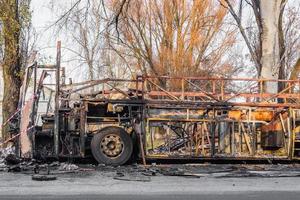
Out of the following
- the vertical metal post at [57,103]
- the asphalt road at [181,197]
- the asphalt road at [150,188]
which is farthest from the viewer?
the vertical metal post at [57,103]

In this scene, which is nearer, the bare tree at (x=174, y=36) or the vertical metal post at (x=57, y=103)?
the vertical metal post at (x=57, y=103)

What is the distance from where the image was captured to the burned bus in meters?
14.3

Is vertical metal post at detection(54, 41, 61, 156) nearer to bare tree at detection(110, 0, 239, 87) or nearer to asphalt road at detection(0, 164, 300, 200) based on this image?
asphalt road at detection(0, 164, 300, 200)

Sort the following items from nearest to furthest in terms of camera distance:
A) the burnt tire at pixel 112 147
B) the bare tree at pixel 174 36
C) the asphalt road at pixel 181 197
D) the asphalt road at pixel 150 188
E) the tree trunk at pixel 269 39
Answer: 1. the asphalt road at pixel 181 197
2. the asphalt road at pixel 150 188
3. the burnt tire at pixel 112 147
4. the tree trunk at pixel 269 39
5. the bare tree at pixel 174 36

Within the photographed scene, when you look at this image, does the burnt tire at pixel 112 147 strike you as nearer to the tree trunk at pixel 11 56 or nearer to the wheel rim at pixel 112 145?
the wheel rim at pixel 112 145

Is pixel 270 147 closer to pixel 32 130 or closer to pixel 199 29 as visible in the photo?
pixel 32 130

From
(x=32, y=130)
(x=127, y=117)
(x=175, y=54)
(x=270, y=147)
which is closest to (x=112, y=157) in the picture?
(x=127, y=117)

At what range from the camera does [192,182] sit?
11.2 meters

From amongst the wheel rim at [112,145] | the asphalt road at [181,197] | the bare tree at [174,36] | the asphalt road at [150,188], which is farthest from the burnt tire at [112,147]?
the bare tree at [174,36]

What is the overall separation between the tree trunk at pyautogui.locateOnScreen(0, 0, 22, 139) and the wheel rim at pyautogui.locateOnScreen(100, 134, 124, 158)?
10.3 meters

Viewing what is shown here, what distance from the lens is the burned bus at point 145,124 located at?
1434cm

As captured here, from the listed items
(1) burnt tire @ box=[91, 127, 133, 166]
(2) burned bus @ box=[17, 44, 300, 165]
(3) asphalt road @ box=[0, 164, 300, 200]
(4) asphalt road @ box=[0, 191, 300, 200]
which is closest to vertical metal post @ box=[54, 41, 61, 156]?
(2) burned bus @ box=[17, 44, 300, 165]

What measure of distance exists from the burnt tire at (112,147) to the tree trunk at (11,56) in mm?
10255

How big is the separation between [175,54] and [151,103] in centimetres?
1958
